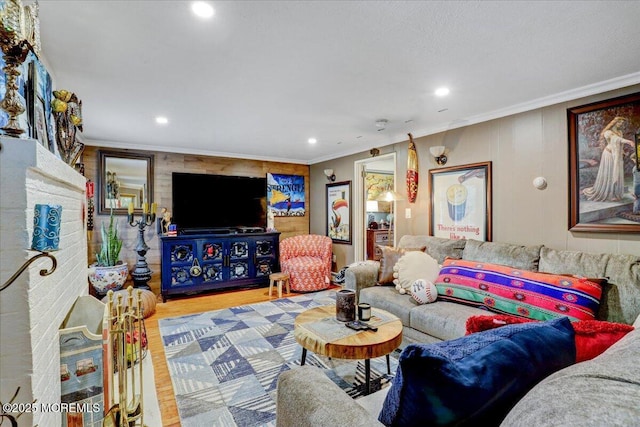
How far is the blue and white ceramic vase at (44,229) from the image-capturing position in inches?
35.8

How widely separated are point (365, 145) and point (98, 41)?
3560 millimetres

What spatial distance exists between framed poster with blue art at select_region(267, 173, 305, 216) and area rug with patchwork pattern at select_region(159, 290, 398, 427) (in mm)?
2465

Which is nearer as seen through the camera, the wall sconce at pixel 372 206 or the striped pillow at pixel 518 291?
the striped pillow at pixel 518 291

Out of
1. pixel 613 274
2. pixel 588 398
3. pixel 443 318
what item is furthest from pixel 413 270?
pixel 588 398

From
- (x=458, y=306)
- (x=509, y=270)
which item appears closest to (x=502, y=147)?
(x=509, y=270)

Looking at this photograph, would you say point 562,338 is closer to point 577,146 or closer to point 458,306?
point 458,306

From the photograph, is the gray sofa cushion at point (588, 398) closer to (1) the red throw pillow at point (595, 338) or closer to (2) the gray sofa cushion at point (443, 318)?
(1) the red throw pillow at point (595, 338)

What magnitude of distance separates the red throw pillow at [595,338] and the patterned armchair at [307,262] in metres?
3.87

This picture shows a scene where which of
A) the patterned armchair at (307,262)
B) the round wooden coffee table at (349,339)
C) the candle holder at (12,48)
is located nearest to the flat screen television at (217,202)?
the patterned armchair at (307,262)

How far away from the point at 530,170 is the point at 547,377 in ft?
8.96

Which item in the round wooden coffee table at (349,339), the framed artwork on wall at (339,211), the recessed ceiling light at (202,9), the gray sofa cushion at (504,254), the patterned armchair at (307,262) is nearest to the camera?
the recessed ceiling light at (202,9)

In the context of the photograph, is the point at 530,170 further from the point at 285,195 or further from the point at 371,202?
the point at 371,202

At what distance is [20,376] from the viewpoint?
35.0 inches

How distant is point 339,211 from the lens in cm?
537
